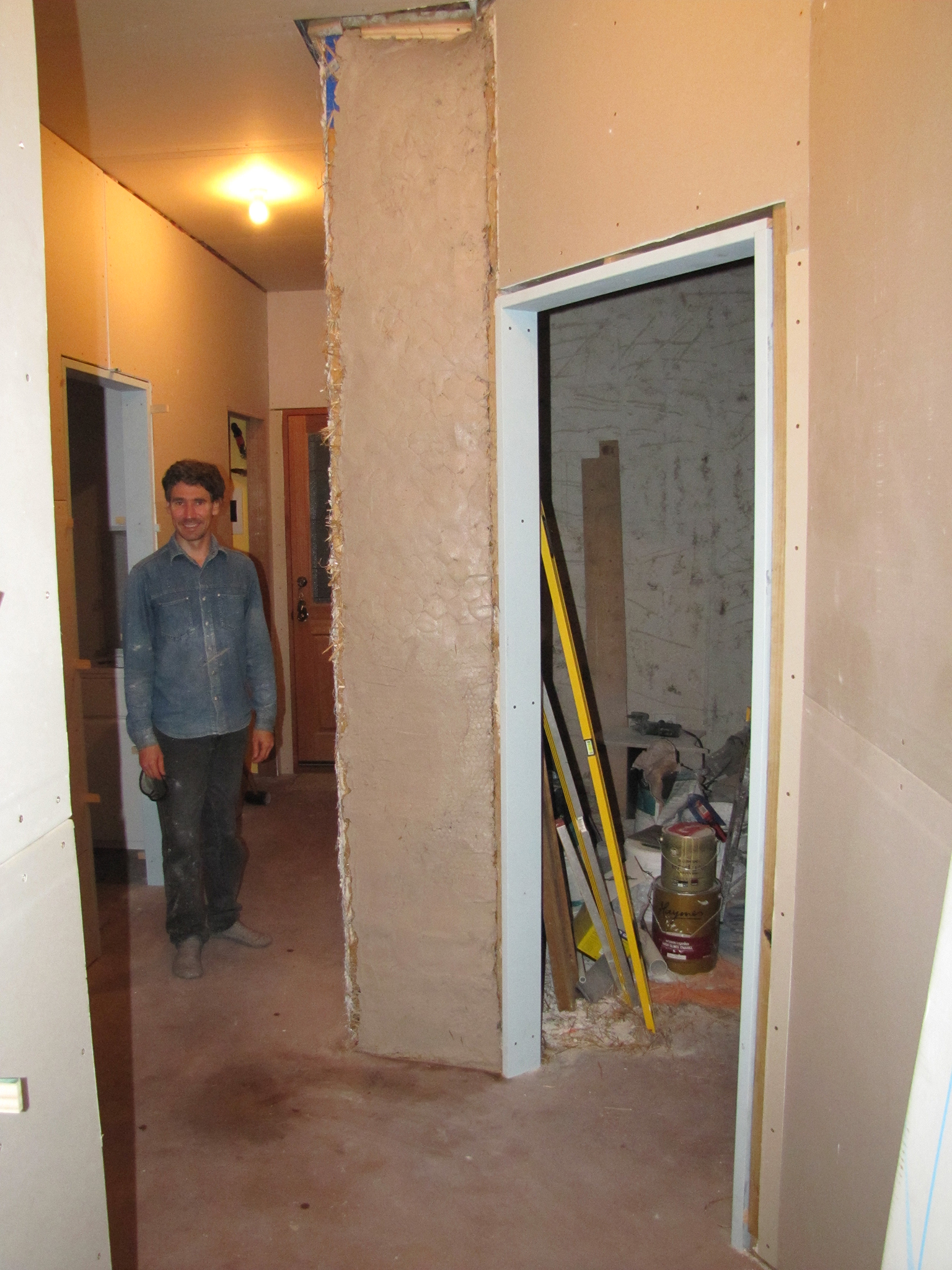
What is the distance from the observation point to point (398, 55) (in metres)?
2.16

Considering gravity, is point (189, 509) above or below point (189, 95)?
below

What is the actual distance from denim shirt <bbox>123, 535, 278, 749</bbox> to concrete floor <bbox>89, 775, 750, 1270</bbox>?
0.87 metres

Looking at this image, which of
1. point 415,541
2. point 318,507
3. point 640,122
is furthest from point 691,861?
point 318,507

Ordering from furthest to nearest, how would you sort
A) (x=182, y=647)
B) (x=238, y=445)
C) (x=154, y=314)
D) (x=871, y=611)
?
(x=238, y=445) → (x=154, y=314) → (x=182, y=647) → (x=871, y=611)

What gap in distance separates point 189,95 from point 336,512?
150cm

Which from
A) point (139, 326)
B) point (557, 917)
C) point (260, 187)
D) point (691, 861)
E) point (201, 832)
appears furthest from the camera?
point (139, 326)

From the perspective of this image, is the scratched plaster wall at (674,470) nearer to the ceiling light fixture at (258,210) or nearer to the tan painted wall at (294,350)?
the ceiling light fixture at (258,210)

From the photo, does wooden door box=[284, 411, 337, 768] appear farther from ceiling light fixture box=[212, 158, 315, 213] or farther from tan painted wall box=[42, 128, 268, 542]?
ceiling light fixture box=[212, 158, 315, 213]

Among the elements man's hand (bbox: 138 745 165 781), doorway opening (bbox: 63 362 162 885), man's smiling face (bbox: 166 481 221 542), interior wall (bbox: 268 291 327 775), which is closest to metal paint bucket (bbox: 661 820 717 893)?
man's hand (bbox: 138 745 165 781)

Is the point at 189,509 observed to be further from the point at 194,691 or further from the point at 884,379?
the point at 884,379

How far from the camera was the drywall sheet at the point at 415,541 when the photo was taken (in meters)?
2.15

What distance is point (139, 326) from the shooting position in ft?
12.1

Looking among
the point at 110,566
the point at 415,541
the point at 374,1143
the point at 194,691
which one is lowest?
the point at 374,1143

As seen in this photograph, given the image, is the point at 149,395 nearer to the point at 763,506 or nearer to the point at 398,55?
the point at 398,55
